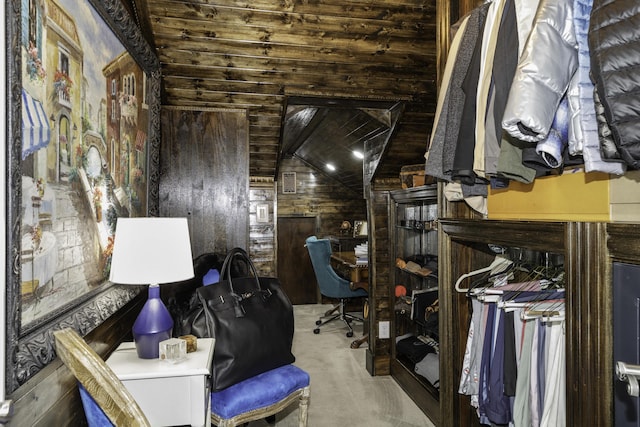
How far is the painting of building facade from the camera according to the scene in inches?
39.4

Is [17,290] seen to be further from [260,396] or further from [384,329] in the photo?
[384,329]

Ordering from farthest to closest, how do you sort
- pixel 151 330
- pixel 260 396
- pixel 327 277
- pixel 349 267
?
pixel 327 277, pixel 349 267, pixel 260 396, pixel 151 330

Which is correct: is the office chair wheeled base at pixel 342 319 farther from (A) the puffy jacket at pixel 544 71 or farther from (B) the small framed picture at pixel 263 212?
(A) the puffy jacket at pixel 544 71

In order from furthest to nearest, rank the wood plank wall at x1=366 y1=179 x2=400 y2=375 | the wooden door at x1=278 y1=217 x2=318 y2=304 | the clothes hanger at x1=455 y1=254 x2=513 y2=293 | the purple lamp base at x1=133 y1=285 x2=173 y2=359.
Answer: the wooden door at x1=278 y1=217 x2=318 y2=304
the wood plank wall at x1=366 y1=179 x2=400 y2=375
the clothes hanger at x1=455 y1=254 x2=513 y2=293
the purple lamp base at x1=133 y1=285 x2=173 y2=359

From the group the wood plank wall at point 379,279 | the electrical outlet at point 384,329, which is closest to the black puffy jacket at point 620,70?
the wood plank wall at point 379,279

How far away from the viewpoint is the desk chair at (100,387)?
3.15ft

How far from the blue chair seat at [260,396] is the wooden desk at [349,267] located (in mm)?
2272

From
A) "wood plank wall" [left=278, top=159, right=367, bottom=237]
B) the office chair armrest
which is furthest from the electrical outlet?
"wood plank wall" [left=278, top=159, right=367, bottom=237]

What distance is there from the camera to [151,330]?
1537 millimetres

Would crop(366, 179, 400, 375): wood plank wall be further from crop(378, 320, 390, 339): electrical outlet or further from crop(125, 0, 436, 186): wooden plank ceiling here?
crop(125, 0, 436, 186): wooden plank ceiling

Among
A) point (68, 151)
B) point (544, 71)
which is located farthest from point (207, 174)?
point (544, 71)

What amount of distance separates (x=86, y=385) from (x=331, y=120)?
406 cm

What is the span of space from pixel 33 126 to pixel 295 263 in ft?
17.6

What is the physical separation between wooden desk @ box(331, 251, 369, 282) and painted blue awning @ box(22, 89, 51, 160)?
3.50 meters
